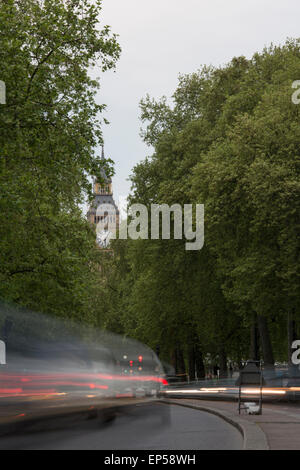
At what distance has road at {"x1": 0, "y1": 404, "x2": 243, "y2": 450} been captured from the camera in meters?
12.2

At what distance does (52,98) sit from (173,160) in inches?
860

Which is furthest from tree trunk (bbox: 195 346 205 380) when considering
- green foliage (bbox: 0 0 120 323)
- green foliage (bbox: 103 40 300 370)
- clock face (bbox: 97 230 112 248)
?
green foliage (bbox: 0 0 120 323)

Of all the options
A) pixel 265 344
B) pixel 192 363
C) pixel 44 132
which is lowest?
pixel 192 363

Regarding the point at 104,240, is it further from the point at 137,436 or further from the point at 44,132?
the point at 137,436

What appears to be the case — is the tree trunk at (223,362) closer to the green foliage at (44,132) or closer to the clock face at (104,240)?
the clock face at (104,240)

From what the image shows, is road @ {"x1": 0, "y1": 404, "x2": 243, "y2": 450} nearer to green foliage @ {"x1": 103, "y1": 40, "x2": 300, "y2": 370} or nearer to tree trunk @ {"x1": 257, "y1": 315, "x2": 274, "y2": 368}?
green foliage @ {"x1": 103, "y1": 40, "x2": 300, "y2": 370}

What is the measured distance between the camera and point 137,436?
14273 millimetres

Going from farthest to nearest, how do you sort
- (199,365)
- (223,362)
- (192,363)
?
1. (199,365)
2. (192,363)
3. (223,362)

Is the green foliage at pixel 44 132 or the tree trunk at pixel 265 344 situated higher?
the green foliage at pixel 44 132

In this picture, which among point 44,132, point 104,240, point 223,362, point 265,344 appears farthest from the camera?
point 104,240

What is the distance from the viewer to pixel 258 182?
1216 inches

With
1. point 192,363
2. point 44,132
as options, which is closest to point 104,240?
point 192,363

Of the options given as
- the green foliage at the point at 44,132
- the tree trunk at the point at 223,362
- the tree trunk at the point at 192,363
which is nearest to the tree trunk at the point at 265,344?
the green foliage at the point at 44,132

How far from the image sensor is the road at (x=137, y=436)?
12234 millimetres
